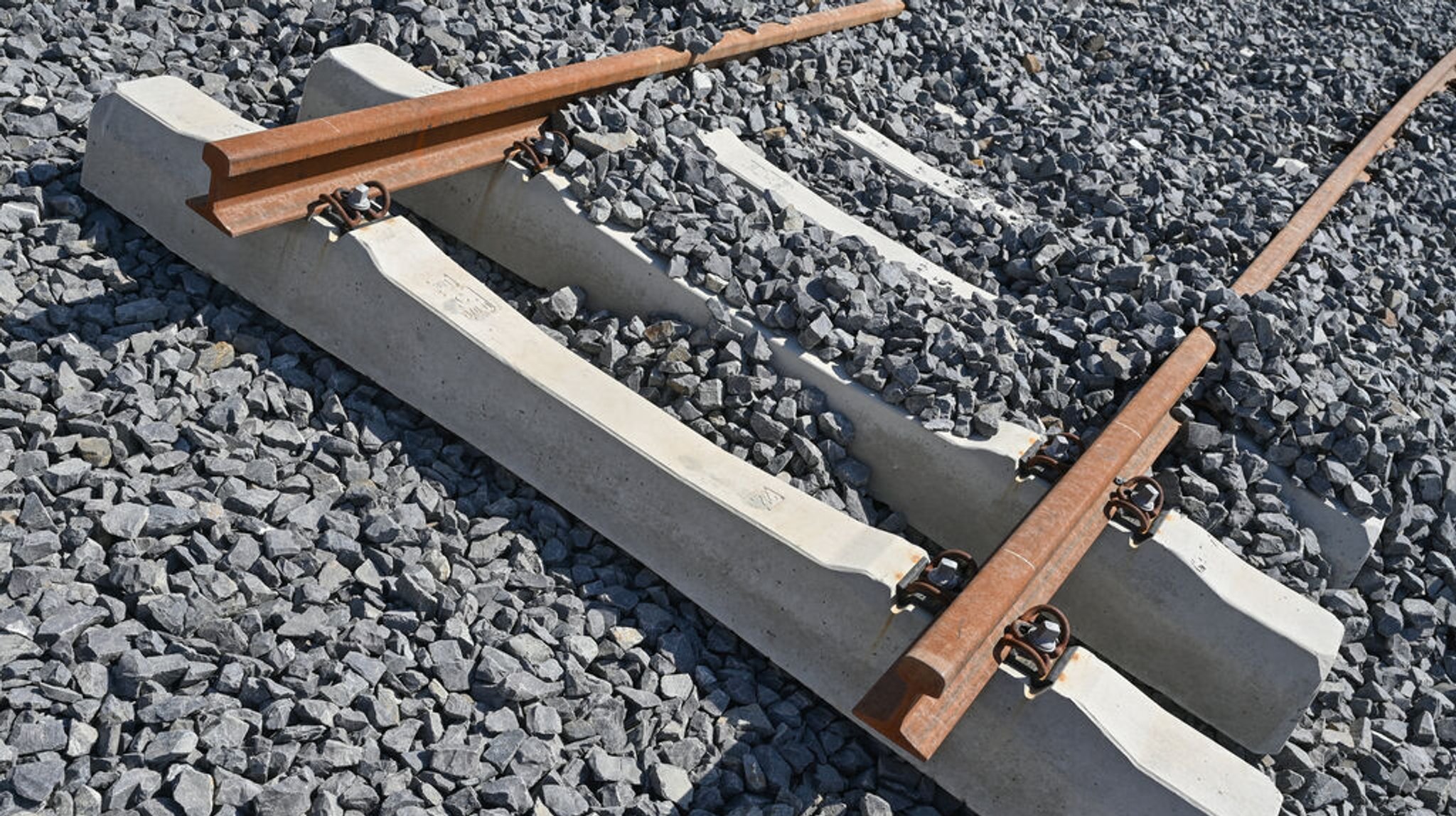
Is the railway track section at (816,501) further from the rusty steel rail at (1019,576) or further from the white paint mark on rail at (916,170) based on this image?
the white paint mark on rail at (916,170)

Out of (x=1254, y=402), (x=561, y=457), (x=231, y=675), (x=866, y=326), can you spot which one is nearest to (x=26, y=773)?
(x=231, y=675)

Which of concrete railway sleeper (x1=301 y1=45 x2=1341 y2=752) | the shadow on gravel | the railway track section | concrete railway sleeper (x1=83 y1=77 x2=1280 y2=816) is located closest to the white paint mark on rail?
the railway track section

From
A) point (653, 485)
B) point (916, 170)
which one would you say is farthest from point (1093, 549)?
point (916, 170)

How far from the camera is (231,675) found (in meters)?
3.40

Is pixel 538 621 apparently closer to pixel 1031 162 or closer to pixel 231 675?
pixel 231 675

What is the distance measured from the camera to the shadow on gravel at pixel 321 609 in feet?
10.9

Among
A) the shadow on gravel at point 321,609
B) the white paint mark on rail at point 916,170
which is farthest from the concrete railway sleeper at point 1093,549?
the white paint mark on rail at point 916,170

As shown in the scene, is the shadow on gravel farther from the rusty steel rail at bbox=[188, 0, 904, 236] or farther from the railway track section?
the rusty steel rail at bbox=[188, 0, 904, 236]

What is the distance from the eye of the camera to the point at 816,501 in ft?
14.2

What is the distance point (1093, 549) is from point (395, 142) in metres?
2.94

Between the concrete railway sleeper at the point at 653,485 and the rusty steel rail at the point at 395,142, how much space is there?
20 cm

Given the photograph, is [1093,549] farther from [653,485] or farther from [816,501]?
[653,485]

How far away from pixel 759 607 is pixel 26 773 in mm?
2053

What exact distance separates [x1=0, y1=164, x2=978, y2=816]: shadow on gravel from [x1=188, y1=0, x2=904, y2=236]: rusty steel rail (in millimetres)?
460
